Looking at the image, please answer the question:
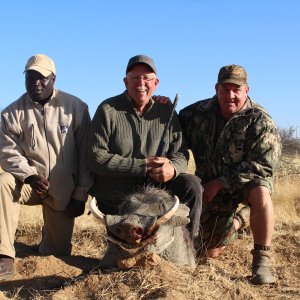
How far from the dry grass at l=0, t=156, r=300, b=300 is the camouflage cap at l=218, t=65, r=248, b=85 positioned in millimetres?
1964

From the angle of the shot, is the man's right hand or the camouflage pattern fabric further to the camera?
the camouflage pattern fabric

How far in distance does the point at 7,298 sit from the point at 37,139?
180 centimetres

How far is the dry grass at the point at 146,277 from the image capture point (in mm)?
4234

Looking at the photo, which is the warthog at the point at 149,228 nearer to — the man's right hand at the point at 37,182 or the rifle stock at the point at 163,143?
the rifle stock at the point at 163,143

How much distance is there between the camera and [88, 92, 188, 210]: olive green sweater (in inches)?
214

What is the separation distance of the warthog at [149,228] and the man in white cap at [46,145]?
93 cm

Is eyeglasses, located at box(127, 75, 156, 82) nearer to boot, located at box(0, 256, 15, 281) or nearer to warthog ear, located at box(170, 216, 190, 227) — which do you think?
warthog ear, located at box(170, 216, 190, 227)

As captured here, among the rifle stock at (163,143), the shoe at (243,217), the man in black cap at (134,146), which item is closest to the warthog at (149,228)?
the man in black cap at (134,146)

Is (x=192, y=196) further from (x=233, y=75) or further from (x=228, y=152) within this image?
(x=233, y=75)

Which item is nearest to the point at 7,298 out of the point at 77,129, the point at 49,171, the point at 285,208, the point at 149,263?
the point at 149,263

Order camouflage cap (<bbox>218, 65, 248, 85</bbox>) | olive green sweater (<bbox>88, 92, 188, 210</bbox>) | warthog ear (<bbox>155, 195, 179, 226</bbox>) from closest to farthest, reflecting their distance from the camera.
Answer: warthog ear (<bbox>155, 195, 179, 226</bbox>)
olive green sweater (<bbox>88, 92, 188, 210</bbox>)
camouflage cap (<bbox>218, 65, 248, 85</bbox>)

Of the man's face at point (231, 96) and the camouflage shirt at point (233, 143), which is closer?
the camouflage shirt at point (233, 143)

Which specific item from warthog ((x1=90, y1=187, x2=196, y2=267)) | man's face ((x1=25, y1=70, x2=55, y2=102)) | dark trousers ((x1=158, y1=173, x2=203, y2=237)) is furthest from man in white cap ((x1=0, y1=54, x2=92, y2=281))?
dark trousers ((x1=158, y1=173, x2=203, y2=237))

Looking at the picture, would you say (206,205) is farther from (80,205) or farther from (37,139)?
(37,139)
